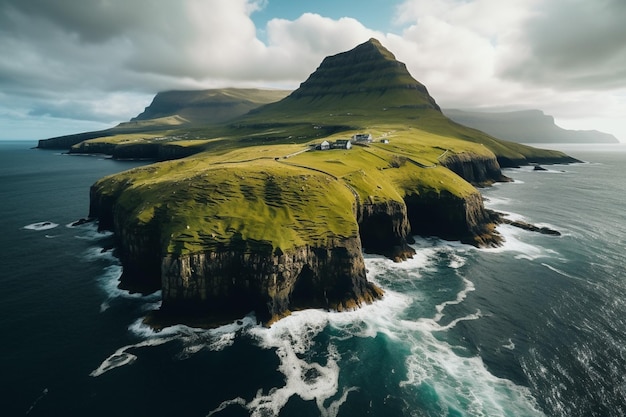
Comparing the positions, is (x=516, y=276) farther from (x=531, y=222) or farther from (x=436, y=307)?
(x=531, y=222)

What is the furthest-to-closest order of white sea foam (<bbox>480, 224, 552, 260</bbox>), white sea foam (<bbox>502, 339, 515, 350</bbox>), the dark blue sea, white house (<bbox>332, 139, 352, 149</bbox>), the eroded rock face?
white house (<bbox>332, 139, 352, 149</bbox>) → white sea foam (<bbox>480, 224, 552, 260</bbox>) → the eroded rock face → white sea foam (<bbox>502, 339, 515, 350</bbox>) → the dark blue sea

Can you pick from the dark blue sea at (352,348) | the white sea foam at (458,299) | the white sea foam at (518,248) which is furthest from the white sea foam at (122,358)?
the white sea foam at (518,248)

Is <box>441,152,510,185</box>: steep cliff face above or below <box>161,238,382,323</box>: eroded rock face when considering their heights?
above

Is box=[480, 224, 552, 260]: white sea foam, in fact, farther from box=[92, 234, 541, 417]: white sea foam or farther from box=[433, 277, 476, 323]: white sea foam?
box=[92, 234, 541, 417]: white sea foam

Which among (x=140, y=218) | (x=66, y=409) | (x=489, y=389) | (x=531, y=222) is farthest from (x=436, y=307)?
(x=531, y=222)

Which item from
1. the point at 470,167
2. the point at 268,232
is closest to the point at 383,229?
the point at 268,232

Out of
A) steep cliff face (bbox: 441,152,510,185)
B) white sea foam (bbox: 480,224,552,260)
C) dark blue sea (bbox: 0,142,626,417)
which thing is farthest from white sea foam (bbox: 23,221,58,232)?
steep cliff face (bbox: 441,152,510,185)
